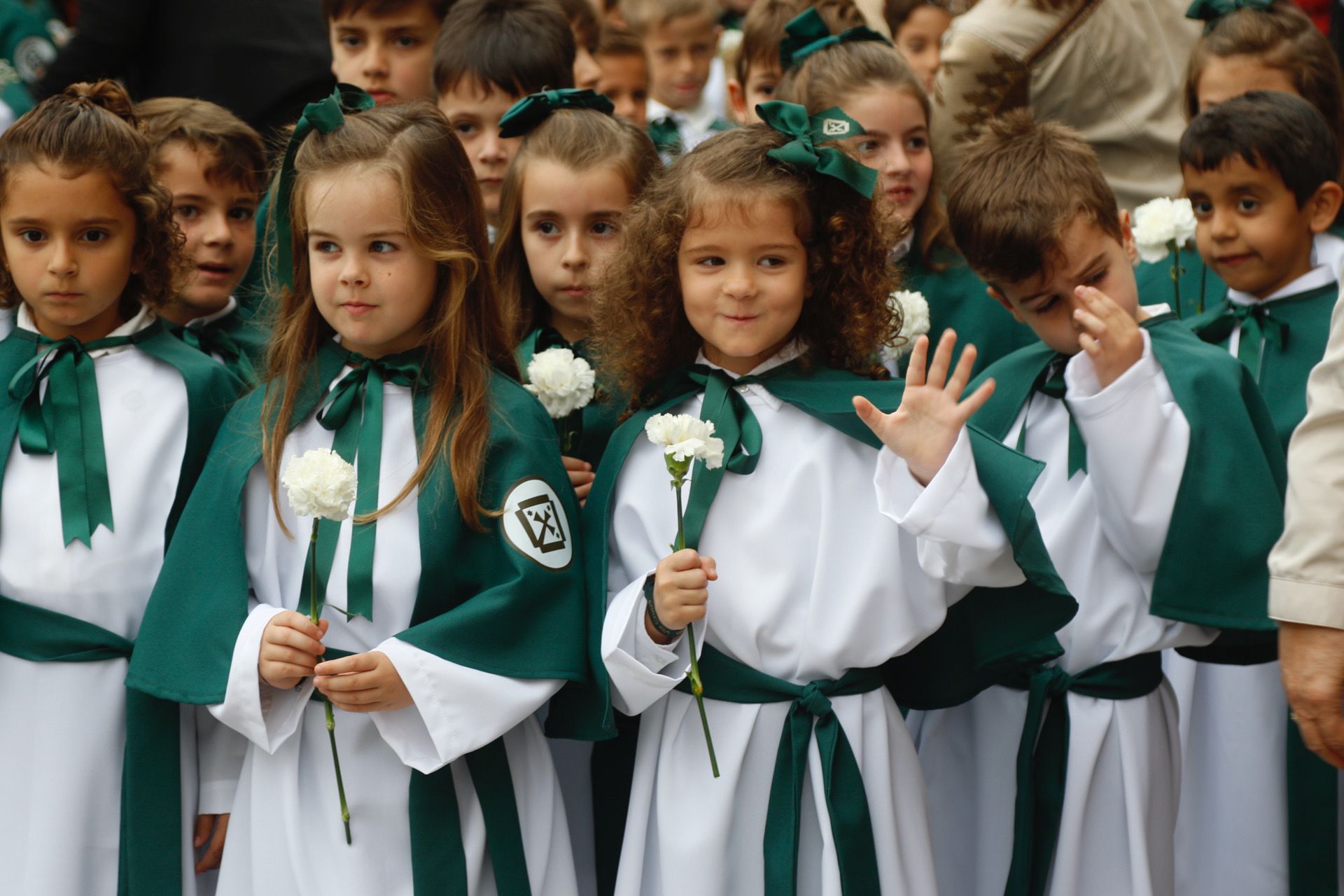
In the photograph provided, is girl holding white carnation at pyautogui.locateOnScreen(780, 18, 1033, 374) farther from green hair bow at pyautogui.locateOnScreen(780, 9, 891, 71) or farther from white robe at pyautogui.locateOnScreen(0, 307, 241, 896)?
white robe at pyautogui.locateOnScreen(0, 307, 241, 896)

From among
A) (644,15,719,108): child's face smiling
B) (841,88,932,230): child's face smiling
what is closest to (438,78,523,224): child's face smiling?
(841,88,932,230): child's face smiling

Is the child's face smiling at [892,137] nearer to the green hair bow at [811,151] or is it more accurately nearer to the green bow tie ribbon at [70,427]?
the green hair bow at [811,151]

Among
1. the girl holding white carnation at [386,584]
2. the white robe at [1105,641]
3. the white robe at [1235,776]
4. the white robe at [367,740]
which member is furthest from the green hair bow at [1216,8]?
the white robe at [367,740]

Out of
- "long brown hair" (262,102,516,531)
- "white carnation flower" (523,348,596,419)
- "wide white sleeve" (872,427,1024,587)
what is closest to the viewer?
"wide white sleeve" (872,427,1024,587)

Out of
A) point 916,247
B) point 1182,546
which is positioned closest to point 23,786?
point 1182,546

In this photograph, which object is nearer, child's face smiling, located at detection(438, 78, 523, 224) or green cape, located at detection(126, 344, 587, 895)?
green cape, located at detection(126, 344, 587, 895)

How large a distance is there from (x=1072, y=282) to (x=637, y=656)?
58.1 inches

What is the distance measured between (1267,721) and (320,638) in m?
2.60

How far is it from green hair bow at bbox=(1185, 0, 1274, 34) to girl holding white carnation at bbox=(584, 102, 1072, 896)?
2289 mm

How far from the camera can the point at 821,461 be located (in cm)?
332

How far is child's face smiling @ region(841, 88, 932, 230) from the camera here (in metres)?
4.72

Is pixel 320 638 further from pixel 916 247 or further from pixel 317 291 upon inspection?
pixel 916 247

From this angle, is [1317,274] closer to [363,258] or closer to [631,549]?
[631,549]

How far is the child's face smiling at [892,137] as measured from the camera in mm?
4719
